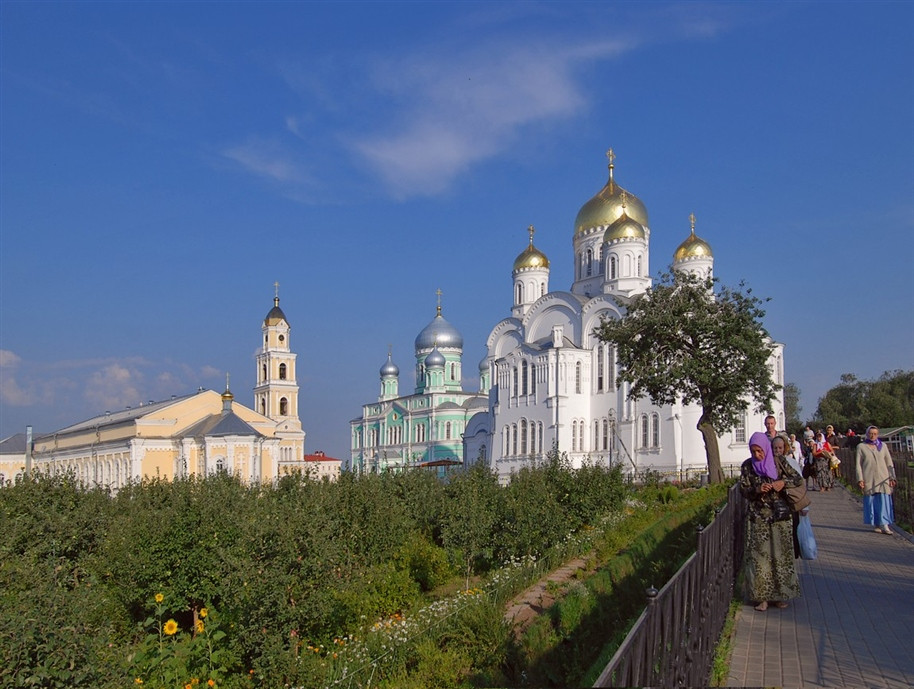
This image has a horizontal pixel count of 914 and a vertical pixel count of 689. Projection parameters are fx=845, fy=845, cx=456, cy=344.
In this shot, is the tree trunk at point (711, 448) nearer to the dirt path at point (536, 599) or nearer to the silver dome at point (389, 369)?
the dirt path at point (536, 599)

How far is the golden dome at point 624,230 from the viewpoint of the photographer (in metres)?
47.0

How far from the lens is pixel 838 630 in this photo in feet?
23.8

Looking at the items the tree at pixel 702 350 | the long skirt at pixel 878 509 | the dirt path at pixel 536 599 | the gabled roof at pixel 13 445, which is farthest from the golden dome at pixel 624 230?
the gabled roof at pixel 13 445

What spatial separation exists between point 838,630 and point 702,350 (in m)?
18.4

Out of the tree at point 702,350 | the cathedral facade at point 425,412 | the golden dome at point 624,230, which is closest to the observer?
the tree at point 702,350

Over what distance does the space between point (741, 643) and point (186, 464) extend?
42.7 meters

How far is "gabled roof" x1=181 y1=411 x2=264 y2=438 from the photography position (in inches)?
1806

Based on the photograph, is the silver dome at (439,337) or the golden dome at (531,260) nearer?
the golden dome at (531,260)

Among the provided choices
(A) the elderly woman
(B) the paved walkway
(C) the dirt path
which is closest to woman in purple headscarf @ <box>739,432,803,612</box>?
(B) the paved walkway

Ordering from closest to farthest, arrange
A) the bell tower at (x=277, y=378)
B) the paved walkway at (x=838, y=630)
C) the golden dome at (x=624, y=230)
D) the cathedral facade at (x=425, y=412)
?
the paved walkway at (x=838, y=630) < the golden dome at (x=624, y=230) < the bell tower at (x=277, y=378) < the cathedral facade at (x=425, y=412)

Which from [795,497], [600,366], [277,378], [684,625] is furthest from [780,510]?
[277,378]

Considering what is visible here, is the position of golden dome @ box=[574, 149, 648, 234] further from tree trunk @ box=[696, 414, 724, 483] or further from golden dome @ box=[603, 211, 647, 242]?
tree trunk @ box=[696, 414, 724, 483]

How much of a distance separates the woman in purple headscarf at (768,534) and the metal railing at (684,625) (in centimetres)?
27

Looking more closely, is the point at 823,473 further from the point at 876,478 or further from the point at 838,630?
the point at 838,630
